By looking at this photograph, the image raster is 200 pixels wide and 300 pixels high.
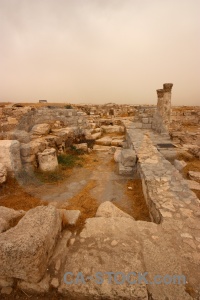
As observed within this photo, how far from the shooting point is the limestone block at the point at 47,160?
511 centimetres

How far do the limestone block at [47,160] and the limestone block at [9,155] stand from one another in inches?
29.4

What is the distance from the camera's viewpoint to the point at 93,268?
1.86 metres

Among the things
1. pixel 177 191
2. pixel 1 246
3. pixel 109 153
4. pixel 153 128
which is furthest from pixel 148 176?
pixel 153 128

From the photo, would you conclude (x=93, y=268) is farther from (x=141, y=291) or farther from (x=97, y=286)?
(x=141, y=291)

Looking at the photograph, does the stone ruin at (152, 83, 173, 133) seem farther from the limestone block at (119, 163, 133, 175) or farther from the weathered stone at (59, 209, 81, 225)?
the weathered stone at (59, 209, 81, 225)

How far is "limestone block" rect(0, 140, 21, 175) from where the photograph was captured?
4.36 metres

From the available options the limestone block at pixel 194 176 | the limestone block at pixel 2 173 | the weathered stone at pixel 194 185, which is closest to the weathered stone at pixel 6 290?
the limestone block at pixel 2 173

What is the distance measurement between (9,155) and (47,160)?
1.08 meters

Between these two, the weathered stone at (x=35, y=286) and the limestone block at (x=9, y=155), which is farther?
the limestone block at (x=9, y=155)

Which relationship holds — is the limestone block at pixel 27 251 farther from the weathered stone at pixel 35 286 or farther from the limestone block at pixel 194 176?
the limestone block at pixel 194 176

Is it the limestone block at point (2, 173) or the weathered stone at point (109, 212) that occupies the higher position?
the limestone block at point (2, 173)

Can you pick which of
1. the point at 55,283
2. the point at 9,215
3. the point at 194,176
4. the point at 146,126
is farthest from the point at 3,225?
the point at 146,126

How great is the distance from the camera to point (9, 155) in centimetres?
439

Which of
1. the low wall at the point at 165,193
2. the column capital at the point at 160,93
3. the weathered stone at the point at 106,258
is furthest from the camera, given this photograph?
the column capital at the point at 160,93
